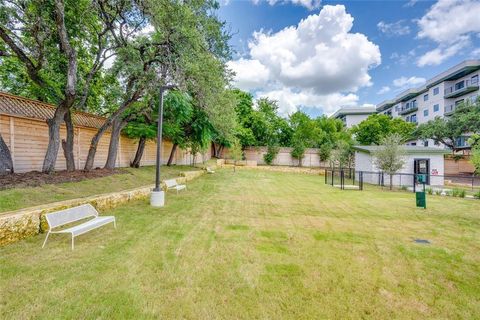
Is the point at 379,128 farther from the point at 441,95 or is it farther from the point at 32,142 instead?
the point at 32,142

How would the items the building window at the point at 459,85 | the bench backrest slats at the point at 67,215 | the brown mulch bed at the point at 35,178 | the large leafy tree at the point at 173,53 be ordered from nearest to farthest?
the bench backrest slats at the point at 67,215, the brown mulch bed at the point at 35,178, the large leafy tree at the point at 173,53, the building window at the point at 459,85

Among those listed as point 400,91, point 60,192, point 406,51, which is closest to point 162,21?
point 60,192

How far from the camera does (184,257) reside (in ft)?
12.9

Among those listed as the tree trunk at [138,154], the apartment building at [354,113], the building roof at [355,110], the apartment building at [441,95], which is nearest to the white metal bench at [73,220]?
the tree trunk at [138,154]

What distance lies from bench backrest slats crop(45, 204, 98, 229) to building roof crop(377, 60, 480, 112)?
4666 centimetres

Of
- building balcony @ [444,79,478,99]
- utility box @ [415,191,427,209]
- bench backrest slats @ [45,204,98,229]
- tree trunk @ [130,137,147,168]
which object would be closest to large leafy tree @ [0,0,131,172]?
bench backrest slats @ [45,204,98,229]

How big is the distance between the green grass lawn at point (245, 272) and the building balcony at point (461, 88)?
130 ft

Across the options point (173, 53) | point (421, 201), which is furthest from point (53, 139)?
point (421, 201)

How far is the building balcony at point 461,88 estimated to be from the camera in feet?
106

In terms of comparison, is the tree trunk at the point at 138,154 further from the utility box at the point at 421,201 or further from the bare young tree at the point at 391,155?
the bare young tree at the point at 391,155

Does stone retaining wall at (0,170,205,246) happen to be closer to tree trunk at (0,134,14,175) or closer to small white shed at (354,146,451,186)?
tree trunk at (0,134,14,175)

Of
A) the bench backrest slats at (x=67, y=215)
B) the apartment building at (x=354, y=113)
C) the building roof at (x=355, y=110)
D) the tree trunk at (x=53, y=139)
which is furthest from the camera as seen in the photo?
the apartment building at (x=354, y=113)

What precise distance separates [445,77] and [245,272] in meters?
48.8

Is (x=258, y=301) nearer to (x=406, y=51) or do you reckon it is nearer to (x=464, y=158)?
(x=406, y=51)
